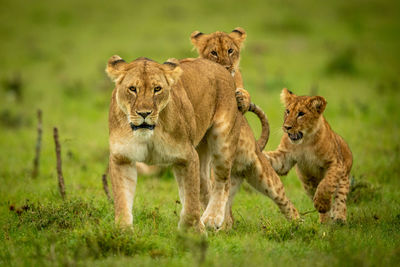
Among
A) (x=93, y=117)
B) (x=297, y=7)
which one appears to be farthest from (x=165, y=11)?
(x=93, y=117)

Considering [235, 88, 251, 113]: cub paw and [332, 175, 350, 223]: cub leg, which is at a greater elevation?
[235, 88, 251, 113]: cub paw

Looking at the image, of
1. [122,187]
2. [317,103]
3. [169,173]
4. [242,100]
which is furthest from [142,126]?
[169,173]

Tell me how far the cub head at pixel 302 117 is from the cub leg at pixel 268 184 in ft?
1.30

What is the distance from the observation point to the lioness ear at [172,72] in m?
4.67

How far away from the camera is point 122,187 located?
15.8ft

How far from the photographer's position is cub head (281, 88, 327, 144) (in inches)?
242

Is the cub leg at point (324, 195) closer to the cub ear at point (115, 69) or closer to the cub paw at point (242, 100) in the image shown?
the cub paw at point (242, 100)

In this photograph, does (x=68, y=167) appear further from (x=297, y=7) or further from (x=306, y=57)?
(x=297, y=7)

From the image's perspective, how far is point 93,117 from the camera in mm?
12031

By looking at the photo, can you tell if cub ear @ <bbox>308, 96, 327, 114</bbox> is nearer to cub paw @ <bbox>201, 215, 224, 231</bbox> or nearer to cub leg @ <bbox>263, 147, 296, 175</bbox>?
cub leg @ <bbox>263, 147, 296, 175</bbox>

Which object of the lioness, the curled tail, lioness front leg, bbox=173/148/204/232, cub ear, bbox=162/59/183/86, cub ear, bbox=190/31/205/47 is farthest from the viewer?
cub ear, bbox=190/31/205/47

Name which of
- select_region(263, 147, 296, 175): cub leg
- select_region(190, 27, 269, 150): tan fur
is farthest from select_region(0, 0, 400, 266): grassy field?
select_region(190, 27, 269, 150): tan fur

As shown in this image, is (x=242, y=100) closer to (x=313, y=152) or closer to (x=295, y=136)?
(x=295, y=136)

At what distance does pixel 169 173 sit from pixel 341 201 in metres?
2.67
